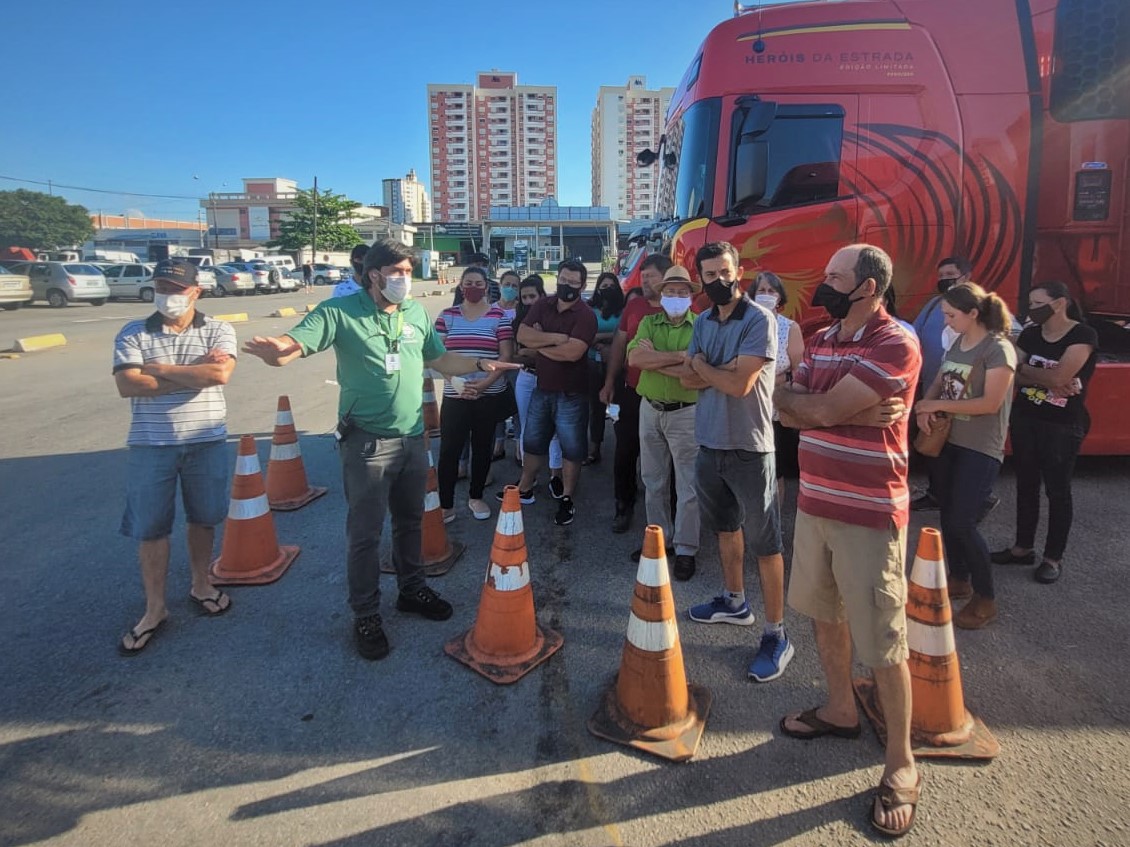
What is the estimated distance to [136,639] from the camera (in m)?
3.28

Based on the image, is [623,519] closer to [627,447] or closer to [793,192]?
[627,447]

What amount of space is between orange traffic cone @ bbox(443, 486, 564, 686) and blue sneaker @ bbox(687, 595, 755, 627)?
86 centimetres

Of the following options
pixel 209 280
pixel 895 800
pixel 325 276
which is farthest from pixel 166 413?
pixel 325 276

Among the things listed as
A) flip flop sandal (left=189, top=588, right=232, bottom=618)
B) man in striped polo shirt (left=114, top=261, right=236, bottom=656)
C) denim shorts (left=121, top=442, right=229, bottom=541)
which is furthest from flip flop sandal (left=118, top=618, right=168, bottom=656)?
denim shorts (left=121, top=442, right=229, bottom=541)

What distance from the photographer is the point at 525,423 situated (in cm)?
517

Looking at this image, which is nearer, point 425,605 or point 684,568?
point 425,605

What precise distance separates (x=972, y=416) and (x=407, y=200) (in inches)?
5392

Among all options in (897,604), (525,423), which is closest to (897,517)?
(897,604)

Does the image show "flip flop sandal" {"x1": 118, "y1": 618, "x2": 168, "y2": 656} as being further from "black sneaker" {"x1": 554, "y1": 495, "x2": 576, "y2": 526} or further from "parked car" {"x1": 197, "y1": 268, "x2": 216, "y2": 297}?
"parked car" {"x1": 197, "y1": 268, "x2": 216, "y2": 297}

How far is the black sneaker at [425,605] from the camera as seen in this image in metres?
3.61

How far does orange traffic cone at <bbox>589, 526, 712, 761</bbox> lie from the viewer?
2664 millimetres

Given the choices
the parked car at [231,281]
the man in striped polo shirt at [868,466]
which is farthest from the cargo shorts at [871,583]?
the parked car at [231,281]

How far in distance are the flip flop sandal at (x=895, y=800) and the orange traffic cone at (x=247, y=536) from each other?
3.34m

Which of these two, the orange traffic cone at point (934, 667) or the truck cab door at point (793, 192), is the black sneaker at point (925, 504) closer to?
the truck cab door at point (793, 192)
